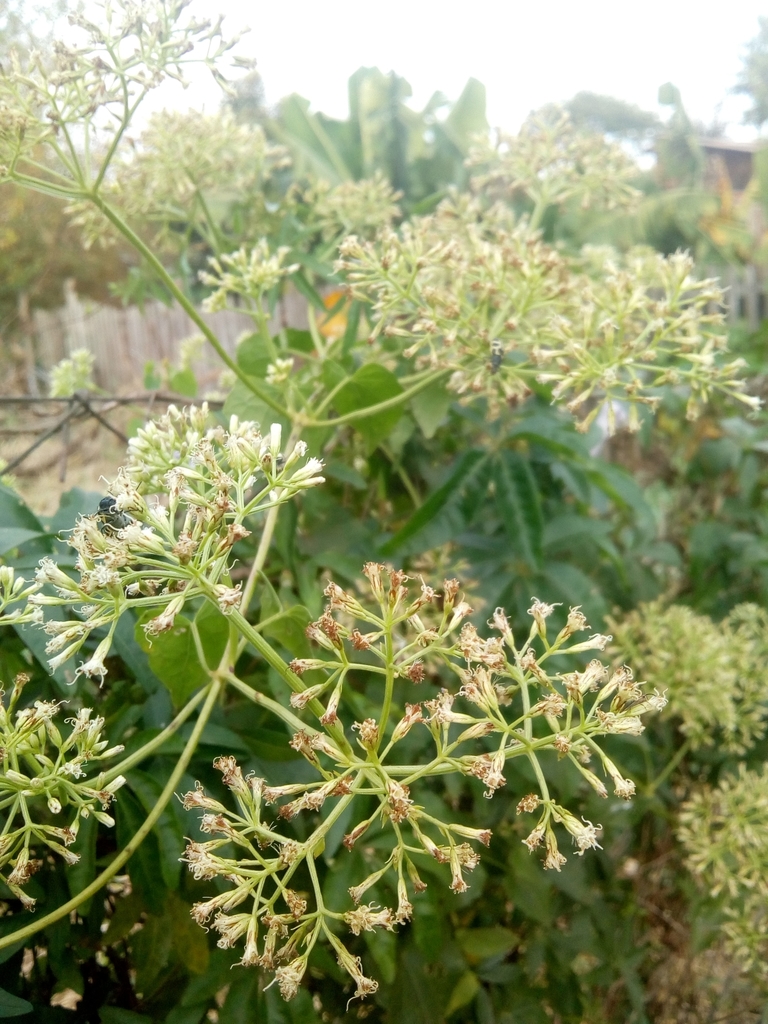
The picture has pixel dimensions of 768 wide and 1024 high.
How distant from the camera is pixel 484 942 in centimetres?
116

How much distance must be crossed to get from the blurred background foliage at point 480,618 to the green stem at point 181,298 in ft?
0.17

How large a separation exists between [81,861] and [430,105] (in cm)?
300

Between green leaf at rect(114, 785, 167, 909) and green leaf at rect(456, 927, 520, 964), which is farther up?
green leaf at rect(114, 785, 167, 909)

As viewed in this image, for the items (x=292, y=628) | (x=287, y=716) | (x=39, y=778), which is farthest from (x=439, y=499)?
(x=39, y=778)

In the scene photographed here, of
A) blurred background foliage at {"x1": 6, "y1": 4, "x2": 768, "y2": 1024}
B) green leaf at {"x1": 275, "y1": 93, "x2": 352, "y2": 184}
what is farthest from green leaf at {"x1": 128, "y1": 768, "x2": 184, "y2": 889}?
green leaf at {"x1": 275, "y1": 93, "x2": 352, "y2": 184}

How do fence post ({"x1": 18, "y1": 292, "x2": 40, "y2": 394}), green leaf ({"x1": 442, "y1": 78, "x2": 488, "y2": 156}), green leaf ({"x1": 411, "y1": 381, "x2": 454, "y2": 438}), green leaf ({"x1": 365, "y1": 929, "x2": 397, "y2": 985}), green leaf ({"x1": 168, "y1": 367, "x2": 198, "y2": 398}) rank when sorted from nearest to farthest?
green leaf ({"x1": 365, "y1": 929, "x2": 397, "y2": 985}), green leaf ({"x1": 411, "y1": 381, "x2": 454, "y2": 438}), green leaf ({"x1": 168, "y1": 367, "x2": 198, "y2": 398}), fence post ({"x1": 18, "y1": 292, "x2": 40, "y2": 394}), green leaf ({"x1": 442, "y1": 78, "x2": 488, "y2": 156})

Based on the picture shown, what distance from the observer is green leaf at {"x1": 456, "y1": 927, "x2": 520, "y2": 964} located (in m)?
1.16

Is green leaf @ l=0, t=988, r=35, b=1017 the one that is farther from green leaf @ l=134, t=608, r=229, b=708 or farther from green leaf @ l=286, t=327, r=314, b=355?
green leaf @ l=286, t=327, r=314, b=355

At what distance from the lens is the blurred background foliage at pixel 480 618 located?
34.1 inches

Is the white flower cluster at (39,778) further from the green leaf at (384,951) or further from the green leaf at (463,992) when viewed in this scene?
the green leaf at (463,992)

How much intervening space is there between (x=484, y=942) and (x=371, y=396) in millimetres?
851

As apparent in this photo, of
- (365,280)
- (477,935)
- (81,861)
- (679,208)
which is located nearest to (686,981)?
(477,935)

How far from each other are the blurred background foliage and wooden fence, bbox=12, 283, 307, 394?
0.10 m

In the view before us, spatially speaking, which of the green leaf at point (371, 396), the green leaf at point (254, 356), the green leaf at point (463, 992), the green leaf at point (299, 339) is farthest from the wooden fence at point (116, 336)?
the green leaf at point (463, 992)
